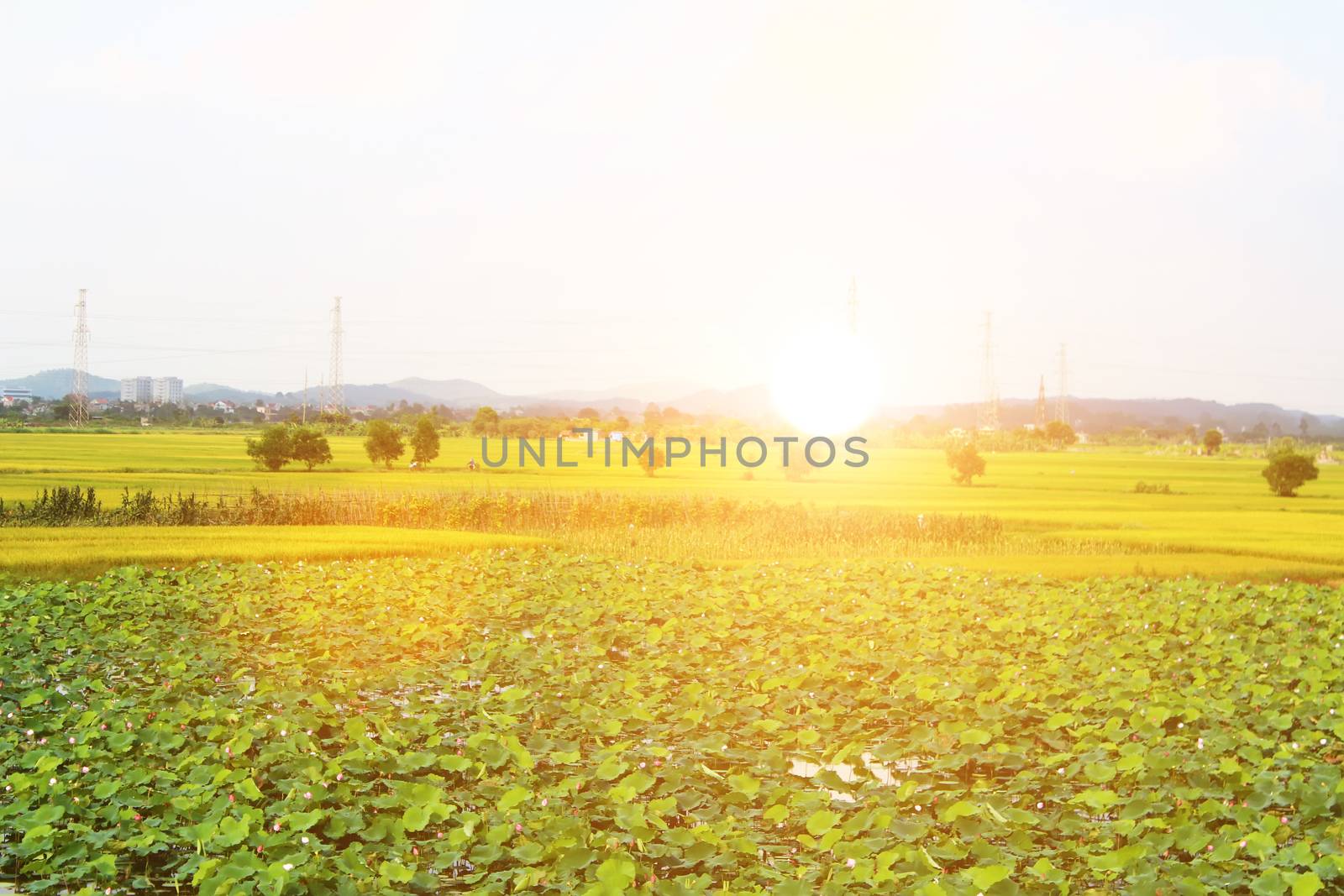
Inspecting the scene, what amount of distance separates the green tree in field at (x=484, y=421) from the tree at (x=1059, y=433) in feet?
83.1

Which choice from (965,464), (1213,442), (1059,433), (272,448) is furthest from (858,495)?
(1059,433)

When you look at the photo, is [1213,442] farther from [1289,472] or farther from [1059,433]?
[1289,472]

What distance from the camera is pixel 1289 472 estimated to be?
26344 millimetres

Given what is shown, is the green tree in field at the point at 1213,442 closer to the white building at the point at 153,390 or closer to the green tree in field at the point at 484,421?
the green tree in field at the point at 484,421

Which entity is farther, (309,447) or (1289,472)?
(1289,472)

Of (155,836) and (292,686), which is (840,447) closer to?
(292,686)

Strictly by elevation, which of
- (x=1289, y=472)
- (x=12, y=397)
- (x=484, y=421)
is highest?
(x=12, y=397)

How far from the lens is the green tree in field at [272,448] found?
25.4 metres

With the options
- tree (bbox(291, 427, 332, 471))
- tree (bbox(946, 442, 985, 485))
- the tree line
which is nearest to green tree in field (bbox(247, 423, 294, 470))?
the tree line

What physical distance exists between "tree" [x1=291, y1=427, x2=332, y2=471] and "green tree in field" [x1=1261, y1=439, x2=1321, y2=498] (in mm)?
25954

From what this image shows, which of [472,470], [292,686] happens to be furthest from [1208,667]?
[472,470]

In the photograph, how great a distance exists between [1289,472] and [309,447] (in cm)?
2650

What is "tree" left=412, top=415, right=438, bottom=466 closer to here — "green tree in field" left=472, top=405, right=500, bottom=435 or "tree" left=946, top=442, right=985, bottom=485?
"green tree in field" left=472, top=405, right=500, bottom=435

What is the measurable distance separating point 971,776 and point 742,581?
627cm
